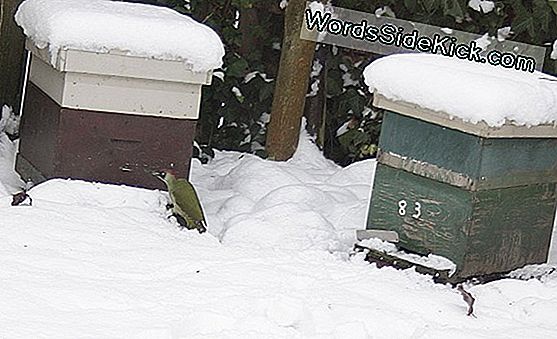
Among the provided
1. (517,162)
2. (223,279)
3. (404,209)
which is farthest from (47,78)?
(517,162)

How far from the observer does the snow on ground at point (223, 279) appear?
9.04 feet

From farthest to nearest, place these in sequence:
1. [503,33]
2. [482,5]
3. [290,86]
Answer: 1. [503,33]
2. [482,5]
3. [290,86]

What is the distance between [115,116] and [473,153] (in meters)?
1.36

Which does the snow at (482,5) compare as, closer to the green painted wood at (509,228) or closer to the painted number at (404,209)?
the green painted wood at (509,228)

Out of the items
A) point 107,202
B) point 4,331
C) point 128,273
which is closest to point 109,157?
point 107,202

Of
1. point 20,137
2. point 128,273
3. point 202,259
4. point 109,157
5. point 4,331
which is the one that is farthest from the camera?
point 20,137

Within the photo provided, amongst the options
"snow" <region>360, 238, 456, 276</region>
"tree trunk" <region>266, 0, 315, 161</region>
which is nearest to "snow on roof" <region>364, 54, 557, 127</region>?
"snow" <region>360, 238, 456, 276</region>

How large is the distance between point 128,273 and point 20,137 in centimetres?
142

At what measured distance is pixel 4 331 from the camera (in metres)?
2.54

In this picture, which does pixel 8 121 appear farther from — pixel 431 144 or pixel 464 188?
pixel 464 188

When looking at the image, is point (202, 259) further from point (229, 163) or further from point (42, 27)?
point (229, 163)

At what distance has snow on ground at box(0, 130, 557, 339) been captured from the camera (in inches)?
108

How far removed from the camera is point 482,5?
16.8 feet

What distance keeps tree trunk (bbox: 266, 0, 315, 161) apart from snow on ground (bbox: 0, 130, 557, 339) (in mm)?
721
